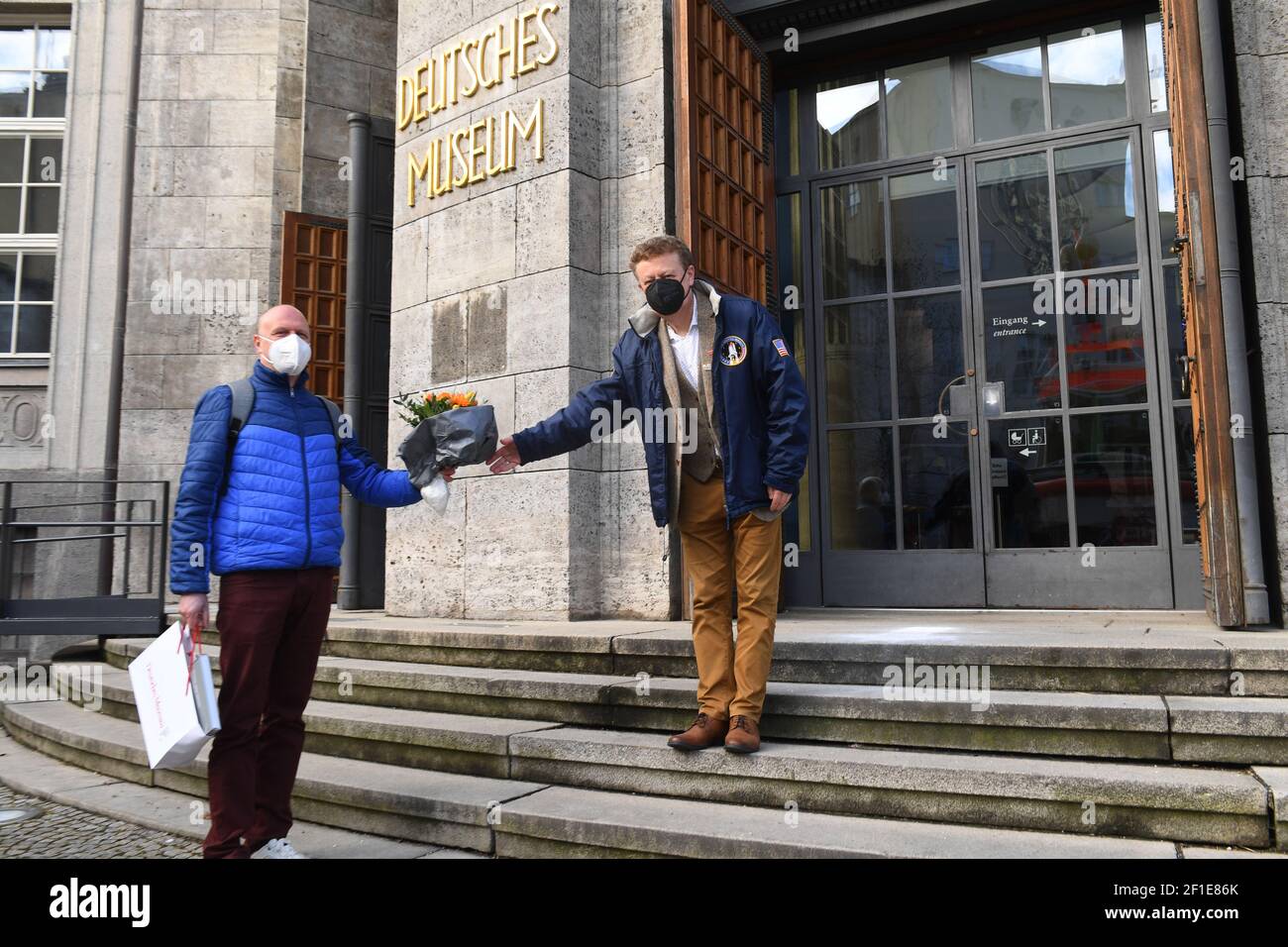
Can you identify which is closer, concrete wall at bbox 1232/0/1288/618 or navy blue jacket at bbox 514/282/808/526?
navy blue jacket at bbox 514/282/808/526

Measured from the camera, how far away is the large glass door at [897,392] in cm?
714

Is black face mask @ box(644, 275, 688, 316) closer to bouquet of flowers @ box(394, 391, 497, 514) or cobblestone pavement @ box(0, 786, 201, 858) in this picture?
bouquet of flowers @ box(394, 391, 497, 514)

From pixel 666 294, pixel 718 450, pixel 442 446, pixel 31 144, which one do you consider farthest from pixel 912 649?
pixel 31 144

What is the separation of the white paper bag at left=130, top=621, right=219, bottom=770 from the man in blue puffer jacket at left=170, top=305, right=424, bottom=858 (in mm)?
136

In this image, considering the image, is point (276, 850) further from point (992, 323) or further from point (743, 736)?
point (992, 323)

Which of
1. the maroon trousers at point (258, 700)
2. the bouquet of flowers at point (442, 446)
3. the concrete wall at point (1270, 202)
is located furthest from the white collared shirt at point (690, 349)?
the concrete wall at point (1270, 202)

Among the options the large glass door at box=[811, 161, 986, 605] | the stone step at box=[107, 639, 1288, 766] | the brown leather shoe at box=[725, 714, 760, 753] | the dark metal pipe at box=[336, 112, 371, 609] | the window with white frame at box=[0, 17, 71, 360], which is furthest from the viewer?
the window with white frame at box=[0, 17, 71, 360]

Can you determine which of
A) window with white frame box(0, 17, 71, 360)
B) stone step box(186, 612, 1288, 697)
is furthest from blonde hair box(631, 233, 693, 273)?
window with white frame box(0, 17, 71, 360)

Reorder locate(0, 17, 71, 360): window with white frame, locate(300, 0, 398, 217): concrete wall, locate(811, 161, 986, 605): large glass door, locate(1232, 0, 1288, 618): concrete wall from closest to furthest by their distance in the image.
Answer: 1. locate(1232, 0, 1288, 618): concrete wall
2. locate(811, 161, 986, 605): large glass door
3. locate(300, 0, 398, 217): concrete wall
4. locate(0, 17, 71, 360): window with white frame

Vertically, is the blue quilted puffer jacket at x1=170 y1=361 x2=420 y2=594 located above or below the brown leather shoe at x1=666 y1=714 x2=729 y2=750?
above

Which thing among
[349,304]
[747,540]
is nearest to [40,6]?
[349,304]

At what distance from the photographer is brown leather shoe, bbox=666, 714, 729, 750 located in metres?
4.04
